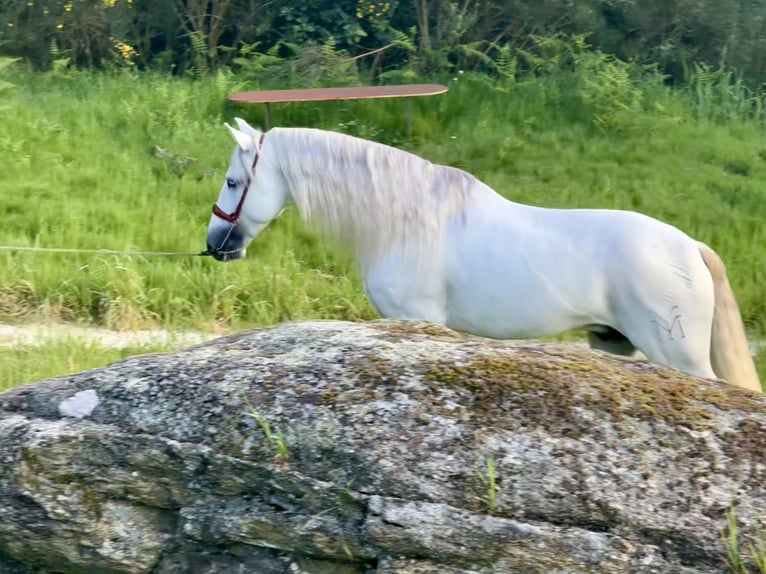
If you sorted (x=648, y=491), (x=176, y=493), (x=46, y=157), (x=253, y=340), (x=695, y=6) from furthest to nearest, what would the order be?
(x=695, y=6), (x=46, y=157), (x=253, y=340), (x=176, y=493), (x=648, y=491)

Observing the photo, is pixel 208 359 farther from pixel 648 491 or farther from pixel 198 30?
pixel 198 30

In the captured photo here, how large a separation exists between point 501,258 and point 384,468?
251 centimetres

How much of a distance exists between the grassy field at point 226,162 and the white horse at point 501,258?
138cm

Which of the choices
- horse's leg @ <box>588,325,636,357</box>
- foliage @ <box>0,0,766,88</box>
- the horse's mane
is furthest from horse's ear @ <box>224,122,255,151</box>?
foliage @ <box>0,0,766,88</box>

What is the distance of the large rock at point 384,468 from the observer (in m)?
2.25

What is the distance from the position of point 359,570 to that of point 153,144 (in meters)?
9.22

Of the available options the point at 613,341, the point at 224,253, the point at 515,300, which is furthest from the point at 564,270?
the point at 224,253

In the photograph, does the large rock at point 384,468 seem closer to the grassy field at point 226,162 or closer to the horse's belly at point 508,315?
the horse's belly at point 508,315

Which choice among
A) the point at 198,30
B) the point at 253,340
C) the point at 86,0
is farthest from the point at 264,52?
the point at 253,340

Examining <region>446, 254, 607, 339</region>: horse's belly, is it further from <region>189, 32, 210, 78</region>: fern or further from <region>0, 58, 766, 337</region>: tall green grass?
<region>189, 32, 210, 78</region>: fern

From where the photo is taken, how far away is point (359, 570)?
7.66ft

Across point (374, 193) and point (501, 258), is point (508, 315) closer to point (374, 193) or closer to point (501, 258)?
point (501, 258)

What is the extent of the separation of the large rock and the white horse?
6.30 feet

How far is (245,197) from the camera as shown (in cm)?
518
